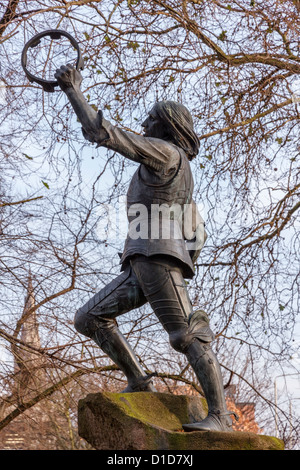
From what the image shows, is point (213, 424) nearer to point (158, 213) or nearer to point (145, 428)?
point (145, 428)

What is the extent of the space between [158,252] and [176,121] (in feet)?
2.84

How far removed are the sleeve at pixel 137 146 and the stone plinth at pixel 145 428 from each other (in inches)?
53.3

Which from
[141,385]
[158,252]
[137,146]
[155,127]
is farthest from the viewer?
[155,127]

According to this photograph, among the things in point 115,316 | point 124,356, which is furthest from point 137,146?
point 124,356

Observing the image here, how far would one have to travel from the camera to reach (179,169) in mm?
4250

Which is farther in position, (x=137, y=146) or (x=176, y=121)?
(x=176, y=121)

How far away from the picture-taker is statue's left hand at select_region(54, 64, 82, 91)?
388 centimetres

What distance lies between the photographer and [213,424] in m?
3.88

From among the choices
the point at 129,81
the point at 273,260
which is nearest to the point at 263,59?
the point at 129,81

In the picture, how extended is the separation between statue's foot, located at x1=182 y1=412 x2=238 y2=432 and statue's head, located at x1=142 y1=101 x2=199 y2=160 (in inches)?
64.4

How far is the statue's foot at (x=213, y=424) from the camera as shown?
3.84 meters

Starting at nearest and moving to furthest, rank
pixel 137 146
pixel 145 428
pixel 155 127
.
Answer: pixel 145 428 < pixel 137 146 < pixel 155 127

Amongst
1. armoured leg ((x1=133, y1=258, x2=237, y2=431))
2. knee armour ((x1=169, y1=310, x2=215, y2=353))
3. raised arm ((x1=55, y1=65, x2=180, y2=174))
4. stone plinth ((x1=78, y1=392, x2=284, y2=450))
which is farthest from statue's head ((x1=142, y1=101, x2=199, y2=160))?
stone plinth ((x1=78, y1=392, x2=284, y2=450))

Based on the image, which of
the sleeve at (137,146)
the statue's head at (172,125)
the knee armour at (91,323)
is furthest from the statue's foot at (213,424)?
the statue's head at (172,125)
